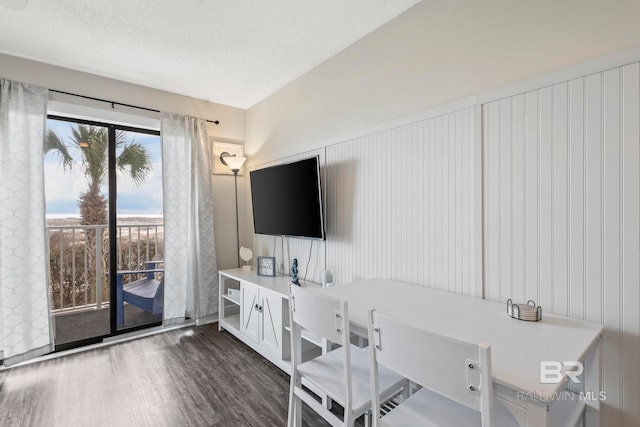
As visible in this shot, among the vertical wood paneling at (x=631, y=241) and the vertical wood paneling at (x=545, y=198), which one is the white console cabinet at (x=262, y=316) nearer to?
the vertical wood paneling at (x=545, y=198)


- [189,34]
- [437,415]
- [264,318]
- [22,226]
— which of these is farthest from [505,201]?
[22,226]

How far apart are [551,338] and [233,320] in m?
2.88

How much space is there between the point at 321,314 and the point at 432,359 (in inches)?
21.1

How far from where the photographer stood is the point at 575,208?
4.26 feet

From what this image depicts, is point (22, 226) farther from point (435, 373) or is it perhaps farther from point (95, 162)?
point (435, 373)

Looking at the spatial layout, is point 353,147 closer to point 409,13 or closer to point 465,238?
point 409,13

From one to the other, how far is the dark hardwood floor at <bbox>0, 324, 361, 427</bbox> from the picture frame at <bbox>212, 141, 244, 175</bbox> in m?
1.95

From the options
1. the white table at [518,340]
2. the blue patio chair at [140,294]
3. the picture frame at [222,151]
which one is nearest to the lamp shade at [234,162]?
the picture frame at [222,151]

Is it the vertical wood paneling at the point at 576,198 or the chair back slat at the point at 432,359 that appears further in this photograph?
the vertical wood paneling at the point at 576,198

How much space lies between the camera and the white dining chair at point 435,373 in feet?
2.61

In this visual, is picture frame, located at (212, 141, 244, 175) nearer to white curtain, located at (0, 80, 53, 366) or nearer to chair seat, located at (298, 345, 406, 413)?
white curtain, located at (0, 80, 53, 366)

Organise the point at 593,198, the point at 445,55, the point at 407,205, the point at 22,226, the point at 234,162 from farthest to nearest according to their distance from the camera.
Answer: the point at 234,162, the point at 22,226, the point at 407,205, the point at 445,55, the point at 593,198

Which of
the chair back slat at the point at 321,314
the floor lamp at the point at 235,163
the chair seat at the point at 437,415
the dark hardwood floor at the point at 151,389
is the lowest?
the dark hardwood floor at the point at 151,389

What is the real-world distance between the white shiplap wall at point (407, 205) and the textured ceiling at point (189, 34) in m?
0.81
